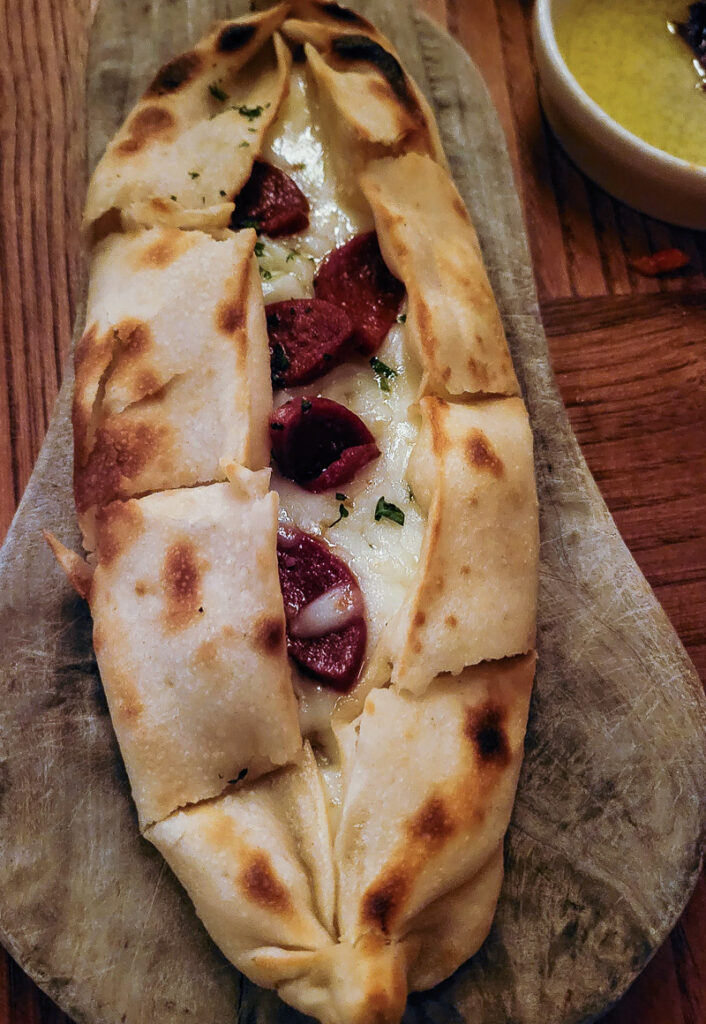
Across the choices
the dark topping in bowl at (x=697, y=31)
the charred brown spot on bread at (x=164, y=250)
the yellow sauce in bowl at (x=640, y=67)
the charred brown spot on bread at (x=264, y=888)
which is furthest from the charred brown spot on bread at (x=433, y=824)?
the dark topping in bowl at (x=697, y=31)

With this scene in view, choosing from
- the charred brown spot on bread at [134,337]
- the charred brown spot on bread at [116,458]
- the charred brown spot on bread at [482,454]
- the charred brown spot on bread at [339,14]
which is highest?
the charred brown spot on bread at [339,14]

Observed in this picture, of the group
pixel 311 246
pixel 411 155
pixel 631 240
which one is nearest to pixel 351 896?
pixel 311 246

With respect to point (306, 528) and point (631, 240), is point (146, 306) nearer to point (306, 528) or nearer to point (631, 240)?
point (306, 528)

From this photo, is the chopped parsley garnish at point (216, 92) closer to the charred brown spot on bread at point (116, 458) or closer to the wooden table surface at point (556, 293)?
the wooden table surface at point (556, 293)

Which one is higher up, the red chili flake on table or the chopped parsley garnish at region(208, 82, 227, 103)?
the chopped parsley garnish at region(208, 82, 227, 103)

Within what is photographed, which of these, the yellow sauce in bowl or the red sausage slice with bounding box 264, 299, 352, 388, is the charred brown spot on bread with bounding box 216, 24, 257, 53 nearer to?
the red sausage slice with bounding box 264, 299, 352, 388

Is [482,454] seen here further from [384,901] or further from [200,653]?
[384,901]

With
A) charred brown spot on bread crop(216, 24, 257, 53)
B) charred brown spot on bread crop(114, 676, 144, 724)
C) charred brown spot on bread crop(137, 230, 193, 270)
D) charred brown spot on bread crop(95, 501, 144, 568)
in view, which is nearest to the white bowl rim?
charred brown spot on bread crop(216, 24, 257, 53)
